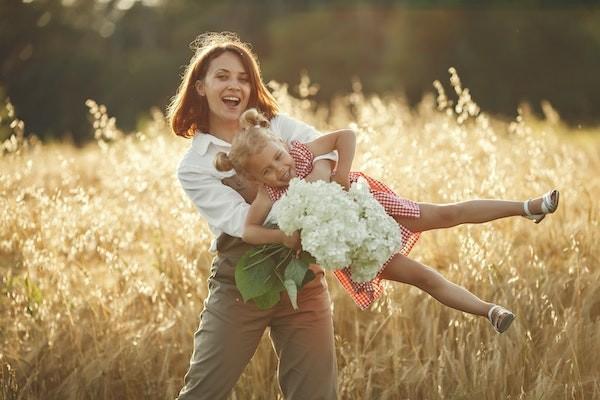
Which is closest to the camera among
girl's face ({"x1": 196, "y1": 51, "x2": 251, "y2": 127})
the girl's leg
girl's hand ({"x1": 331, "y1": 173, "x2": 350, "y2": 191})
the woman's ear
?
girl's hand ({"x1": 331, "y1": 173, "x2": 350, "y2": 191})

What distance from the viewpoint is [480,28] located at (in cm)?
1994

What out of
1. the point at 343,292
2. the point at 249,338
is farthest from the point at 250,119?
the point at 343,292

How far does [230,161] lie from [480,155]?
13.0ft

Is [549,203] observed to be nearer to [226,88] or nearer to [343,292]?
[226,88]

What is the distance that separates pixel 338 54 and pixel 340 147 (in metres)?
21.4

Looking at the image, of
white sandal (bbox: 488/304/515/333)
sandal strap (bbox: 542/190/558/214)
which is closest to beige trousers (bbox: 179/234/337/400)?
white sandal (bbox: 488/304/515/333)

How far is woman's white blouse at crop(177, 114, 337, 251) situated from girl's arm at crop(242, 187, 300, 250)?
50 millimetres

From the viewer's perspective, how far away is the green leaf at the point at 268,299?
2967mm

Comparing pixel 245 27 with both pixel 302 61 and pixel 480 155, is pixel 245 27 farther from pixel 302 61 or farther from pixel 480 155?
pixel 480 155

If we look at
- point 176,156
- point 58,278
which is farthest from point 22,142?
point 176,156

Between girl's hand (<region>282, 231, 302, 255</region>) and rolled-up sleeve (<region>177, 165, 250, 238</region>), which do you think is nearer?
girl's hand (<region>282, 231, 302, 255</region>)

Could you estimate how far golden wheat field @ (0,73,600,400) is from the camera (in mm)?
3875

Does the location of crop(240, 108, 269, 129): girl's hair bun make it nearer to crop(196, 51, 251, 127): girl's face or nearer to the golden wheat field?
crop(196, 51, 251, 127): girl's face

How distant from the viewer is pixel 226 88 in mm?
3352
